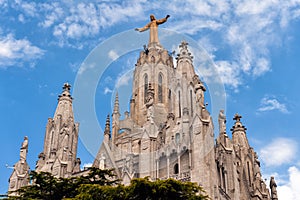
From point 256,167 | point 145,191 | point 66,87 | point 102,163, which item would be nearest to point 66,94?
point 66,87

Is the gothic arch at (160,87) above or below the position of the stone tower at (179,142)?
above

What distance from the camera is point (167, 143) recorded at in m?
40.1

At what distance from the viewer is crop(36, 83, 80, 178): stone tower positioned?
42.1 meters

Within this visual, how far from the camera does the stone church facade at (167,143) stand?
36.6m

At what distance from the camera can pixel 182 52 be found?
4794 cm

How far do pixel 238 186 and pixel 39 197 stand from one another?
1936 cm

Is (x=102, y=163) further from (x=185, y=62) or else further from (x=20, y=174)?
(x=185, y=62)

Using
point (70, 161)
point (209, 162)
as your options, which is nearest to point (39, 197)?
point (209, 162)

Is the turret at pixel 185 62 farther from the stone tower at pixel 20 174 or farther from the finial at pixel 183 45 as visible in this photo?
the stone tower at pixel 20 174

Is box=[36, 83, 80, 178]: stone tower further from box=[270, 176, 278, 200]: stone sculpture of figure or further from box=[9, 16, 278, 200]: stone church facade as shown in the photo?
box=[270, 176, 278, 200]: stone sculpture of figure

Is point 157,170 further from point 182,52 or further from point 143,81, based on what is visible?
point 143,81

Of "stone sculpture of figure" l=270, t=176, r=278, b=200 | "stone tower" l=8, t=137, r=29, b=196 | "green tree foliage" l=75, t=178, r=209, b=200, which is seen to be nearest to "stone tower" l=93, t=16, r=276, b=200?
"stone sculpture of figure" l=270, t=176, r=278, b=200

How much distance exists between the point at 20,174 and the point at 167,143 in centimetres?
1428

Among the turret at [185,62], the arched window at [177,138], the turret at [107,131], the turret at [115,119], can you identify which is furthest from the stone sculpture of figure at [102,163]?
the turret at [185,62]
